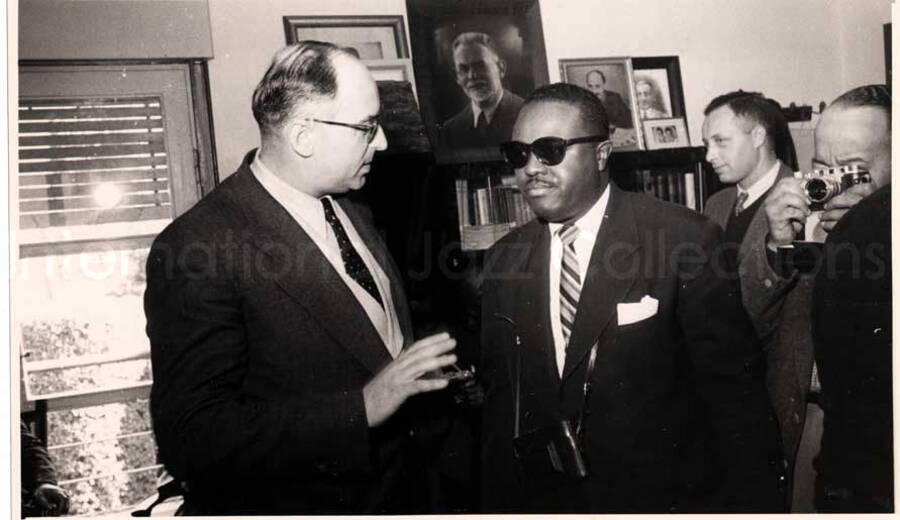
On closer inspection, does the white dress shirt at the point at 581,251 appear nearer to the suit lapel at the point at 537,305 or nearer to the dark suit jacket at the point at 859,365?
the suit lapel at the point at 537,305

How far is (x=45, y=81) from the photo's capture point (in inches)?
62.3

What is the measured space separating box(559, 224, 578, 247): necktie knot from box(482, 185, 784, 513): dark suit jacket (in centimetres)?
4

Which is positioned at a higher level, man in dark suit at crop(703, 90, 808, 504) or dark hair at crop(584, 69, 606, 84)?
dark hair at crop(584, 69, 606, 84)

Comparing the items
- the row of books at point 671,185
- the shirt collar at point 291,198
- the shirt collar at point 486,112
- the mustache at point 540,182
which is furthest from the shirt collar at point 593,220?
the shirt collar at point 291,198

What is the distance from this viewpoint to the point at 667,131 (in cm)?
179

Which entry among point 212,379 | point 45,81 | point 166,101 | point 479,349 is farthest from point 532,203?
point 45,81

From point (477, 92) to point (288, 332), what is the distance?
78 cm

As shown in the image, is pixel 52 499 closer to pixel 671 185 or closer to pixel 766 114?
pixel 671 185

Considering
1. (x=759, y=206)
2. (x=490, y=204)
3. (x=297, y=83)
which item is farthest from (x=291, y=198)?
(x=759, y=206)

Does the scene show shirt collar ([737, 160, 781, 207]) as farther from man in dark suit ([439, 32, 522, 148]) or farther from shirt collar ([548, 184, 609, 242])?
man in dark suit ([439, 32, 522, 148])

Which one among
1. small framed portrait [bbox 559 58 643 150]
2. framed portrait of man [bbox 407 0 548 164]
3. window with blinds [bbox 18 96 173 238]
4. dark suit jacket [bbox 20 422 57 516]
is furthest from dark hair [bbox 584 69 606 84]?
dark suit jacket [bbox 20 422 57 516]

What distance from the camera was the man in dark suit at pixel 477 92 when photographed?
5.57 ft

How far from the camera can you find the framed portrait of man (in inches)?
67.1

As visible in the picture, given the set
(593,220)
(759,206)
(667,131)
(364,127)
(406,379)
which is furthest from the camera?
(667,131)
